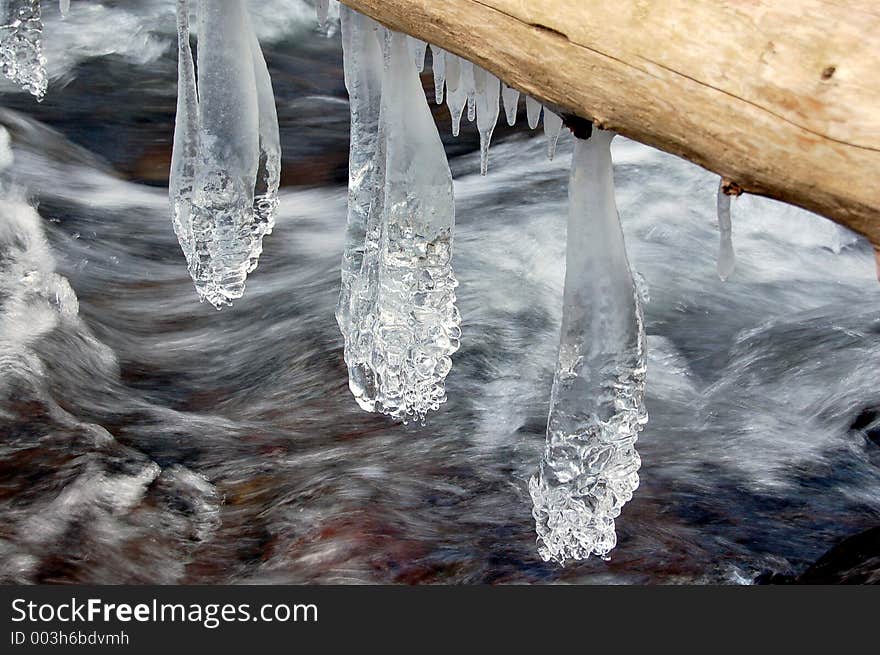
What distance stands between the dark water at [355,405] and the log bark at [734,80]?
2.45 m

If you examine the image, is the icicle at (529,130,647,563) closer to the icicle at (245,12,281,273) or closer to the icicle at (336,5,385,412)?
the icicle at (336,5,385,412)

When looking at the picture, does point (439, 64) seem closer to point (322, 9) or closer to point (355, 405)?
point (322, 9)

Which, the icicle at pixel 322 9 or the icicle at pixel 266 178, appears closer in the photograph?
the icicle at pixel 322 9

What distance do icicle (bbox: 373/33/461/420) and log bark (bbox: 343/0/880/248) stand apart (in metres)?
0.76

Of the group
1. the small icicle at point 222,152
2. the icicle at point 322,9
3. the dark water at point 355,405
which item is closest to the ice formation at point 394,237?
the icicle at point 322,9

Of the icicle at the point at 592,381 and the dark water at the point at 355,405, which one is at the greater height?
the icicle at the point at 592,381

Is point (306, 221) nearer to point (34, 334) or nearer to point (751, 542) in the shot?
point (34, 334)

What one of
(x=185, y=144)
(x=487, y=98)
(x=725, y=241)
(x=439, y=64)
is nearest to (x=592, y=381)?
(x=725, y=241)

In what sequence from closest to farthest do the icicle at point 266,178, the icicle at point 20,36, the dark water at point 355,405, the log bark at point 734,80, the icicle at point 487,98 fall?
1. the log bark at point 734,80
2. the icicle at point 487,98
3. the icicle at point 266,178
4. the dark water at point 355,405
5. the icicle at point 20,36

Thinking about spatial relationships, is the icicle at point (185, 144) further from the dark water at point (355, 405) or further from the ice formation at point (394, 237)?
the dark water at point (355, 405)

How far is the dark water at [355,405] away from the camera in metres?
3.92

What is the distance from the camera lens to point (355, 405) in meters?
4.86

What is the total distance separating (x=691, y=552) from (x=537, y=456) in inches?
32.3

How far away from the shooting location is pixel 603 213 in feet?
7.00
